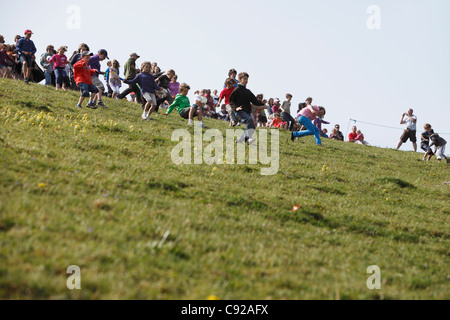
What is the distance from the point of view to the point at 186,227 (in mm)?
5602

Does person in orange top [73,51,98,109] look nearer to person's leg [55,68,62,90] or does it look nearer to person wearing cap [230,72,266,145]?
person's leg [55,68,62,90]

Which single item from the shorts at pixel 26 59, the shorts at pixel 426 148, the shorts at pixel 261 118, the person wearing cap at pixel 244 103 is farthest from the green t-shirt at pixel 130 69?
the shorts at pixel 426 148

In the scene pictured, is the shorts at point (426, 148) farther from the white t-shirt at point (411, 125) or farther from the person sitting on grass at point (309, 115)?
the person sitting on grass at point (309, 115)

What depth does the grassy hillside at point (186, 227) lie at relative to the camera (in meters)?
4.03

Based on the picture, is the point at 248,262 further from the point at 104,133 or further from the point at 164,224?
the point at 104,133

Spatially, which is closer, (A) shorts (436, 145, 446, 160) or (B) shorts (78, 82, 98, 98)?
(B) shorts (78, 82, 98, 98)

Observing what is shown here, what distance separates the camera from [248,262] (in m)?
4.97

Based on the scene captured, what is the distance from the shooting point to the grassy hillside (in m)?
4.03

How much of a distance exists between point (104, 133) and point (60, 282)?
8.67 metres

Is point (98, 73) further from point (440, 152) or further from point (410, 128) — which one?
point (410, 128)

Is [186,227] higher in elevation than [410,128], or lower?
lower

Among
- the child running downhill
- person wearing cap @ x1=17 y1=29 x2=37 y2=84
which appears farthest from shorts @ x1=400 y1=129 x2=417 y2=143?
person wearing cap @ x1=17 y1=29 x2=37 y2=84

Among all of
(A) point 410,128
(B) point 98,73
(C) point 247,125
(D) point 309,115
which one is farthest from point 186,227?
(A) point 410,128

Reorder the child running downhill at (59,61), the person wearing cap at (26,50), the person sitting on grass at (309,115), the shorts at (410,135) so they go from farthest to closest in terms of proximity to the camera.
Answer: the shorts at (410,135) < the child running downhill at (59,61) < the person wearing cap at (26,50) < the person sitting on grass at (309,115)
